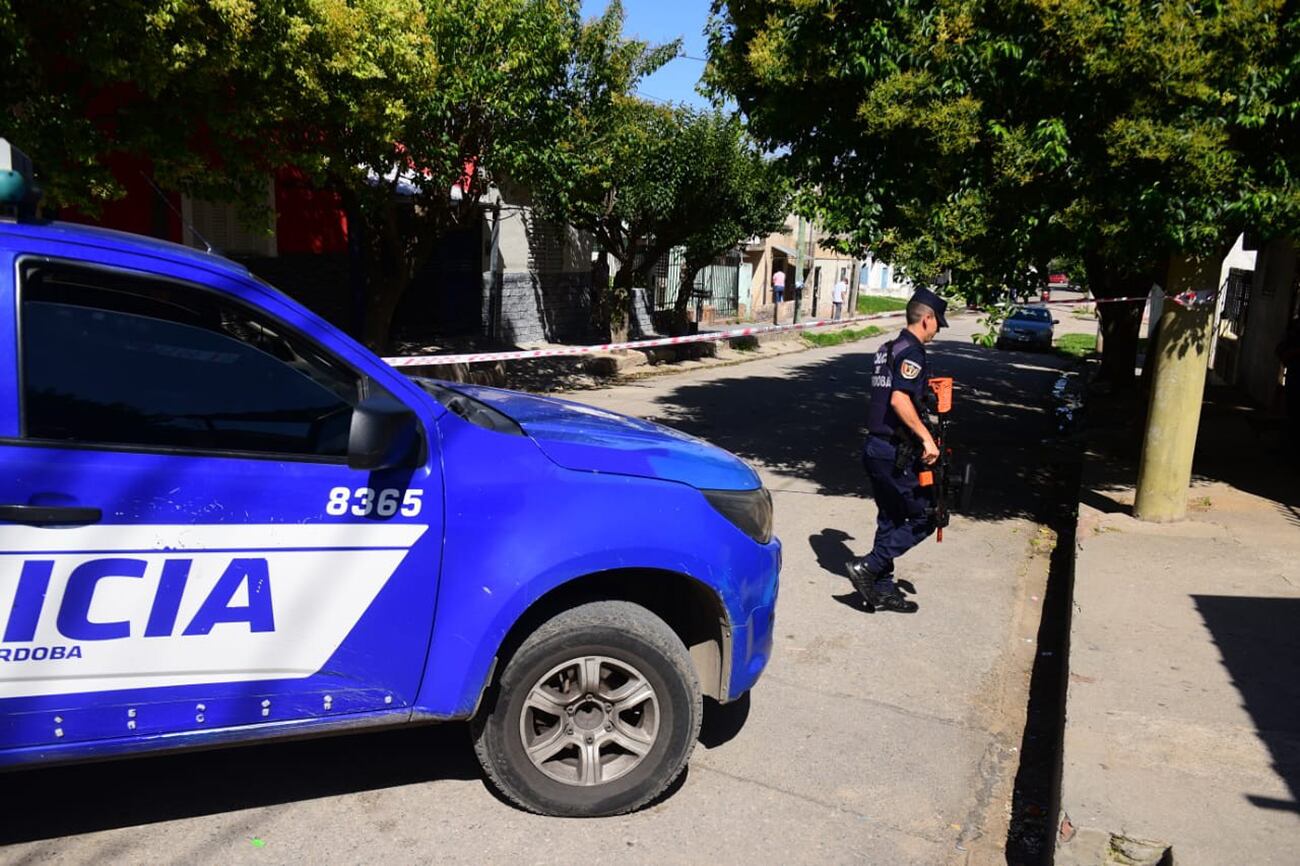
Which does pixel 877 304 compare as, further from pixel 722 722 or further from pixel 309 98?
pixel 722 722

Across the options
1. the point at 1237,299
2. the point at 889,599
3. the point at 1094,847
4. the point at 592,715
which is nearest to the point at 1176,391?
the point at 889,599

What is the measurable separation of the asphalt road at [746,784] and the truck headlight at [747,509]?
1.03 m

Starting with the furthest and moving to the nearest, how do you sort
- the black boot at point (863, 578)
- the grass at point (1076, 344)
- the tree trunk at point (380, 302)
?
the grass at point (1076, 344) < the tree trunk at point (380, 302) < the black boot at point (863, 578)

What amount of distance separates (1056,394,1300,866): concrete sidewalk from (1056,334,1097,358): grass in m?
22.8

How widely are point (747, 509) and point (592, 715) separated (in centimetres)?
94

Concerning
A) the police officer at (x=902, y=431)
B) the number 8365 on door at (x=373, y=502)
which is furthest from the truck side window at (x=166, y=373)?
the police officer at (x=902, y=431)

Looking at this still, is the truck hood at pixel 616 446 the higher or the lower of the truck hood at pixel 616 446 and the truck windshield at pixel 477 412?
the lower

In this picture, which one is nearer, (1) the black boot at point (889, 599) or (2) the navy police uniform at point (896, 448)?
(2) the navy police uniform at point (896, 448)

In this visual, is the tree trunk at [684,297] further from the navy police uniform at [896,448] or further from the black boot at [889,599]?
the navy police uniform at [896,448]

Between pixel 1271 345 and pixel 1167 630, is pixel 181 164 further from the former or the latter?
pixel 1271 345

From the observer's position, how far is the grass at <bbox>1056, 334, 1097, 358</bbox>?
3060 centimetres

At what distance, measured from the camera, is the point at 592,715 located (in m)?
3.79

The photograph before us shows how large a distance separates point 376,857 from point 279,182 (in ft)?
43.0

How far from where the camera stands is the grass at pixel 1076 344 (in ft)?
100
